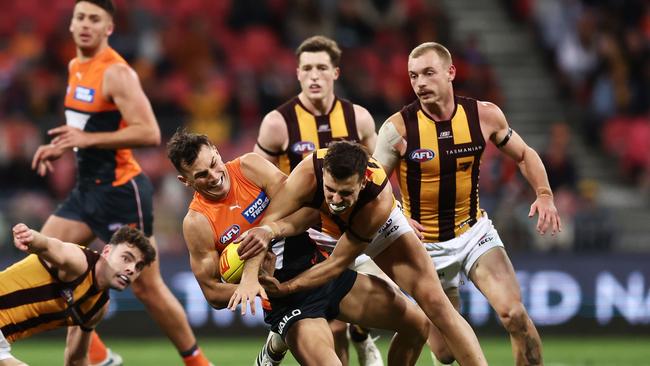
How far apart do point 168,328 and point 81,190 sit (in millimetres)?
1128

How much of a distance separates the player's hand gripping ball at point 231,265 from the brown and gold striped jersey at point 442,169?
1.52 metres

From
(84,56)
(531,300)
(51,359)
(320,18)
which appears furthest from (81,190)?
(320,18)

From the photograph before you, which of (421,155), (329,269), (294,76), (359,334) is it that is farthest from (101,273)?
(294,76)

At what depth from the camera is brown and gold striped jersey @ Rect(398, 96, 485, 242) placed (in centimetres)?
717

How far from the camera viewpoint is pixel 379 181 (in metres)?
6.34

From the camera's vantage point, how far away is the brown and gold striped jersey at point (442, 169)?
717 cm

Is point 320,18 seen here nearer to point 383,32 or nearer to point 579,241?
point 383,32

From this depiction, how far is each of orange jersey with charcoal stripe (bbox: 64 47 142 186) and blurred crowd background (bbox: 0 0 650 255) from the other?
3984 millimetres

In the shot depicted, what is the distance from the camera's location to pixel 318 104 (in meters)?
7.95

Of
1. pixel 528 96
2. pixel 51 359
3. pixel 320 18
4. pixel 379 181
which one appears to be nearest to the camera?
pixel 379 181

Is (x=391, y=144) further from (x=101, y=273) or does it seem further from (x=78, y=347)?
(x=78, y=347)

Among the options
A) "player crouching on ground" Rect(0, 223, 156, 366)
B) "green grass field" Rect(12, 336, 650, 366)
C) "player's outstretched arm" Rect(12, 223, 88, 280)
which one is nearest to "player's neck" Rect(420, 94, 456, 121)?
"player crouching on ground" Rect(0, 223, 156, 366)

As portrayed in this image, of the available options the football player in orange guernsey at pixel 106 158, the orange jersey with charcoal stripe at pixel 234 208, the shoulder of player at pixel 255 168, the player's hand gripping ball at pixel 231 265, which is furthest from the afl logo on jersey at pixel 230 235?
the football player in orange guernsey at pixel 106 158

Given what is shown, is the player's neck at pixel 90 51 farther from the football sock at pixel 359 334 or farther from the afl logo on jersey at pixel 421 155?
the football sock at pixel 359 334
